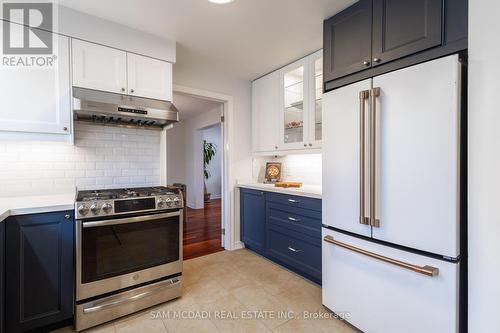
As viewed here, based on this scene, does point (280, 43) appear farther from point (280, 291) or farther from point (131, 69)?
point (280, 291)

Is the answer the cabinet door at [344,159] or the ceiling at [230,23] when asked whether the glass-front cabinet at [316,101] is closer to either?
the ceiling at [230,23]

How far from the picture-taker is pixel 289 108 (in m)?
2.97

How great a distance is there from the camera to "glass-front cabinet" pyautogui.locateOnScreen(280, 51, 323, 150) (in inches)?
103

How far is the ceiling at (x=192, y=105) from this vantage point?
4398 mm

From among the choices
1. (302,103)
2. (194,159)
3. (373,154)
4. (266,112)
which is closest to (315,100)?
(302,103)

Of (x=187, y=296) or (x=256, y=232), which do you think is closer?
(x=187, y=296)

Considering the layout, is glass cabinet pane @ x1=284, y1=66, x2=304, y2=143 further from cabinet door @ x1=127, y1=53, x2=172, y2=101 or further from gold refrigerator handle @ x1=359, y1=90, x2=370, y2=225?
cabinet door @ x1=127, y1=53, x2=172, y2=101

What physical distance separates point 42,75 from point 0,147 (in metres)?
0.69

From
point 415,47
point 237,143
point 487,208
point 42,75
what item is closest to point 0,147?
point 42,75

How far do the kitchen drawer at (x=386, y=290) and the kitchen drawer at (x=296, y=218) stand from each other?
0.34 meters

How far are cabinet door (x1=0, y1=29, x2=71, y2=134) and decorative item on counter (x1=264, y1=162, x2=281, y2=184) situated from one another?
7.49 feet

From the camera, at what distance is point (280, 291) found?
7.45 feet

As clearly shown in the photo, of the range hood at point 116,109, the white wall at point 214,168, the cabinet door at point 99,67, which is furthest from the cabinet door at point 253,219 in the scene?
the white wall at point 214,168

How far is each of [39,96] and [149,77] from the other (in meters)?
0.84
